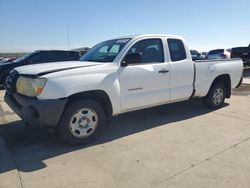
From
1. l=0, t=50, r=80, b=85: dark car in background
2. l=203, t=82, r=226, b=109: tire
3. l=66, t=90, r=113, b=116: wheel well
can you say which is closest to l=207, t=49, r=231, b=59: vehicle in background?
l=0, t=50, r=80, b=85: dark car in background

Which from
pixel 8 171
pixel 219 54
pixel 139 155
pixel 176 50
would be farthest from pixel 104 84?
pixel 219 54

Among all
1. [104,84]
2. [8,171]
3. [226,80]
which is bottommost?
[8,171]

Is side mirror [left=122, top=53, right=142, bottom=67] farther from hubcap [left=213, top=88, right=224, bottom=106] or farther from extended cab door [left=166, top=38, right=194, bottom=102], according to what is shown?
hubcap [left=213, top=88, right=224, bottom=106]

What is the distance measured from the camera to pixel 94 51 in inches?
238

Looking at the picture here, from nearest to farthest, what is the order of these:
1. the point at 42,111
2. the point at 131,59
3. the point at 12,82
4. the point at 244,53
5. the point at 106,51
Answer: the point at 42,111 < the point at 12,82 < the point at 131,59 < the point at 106,51 < the point at 244,53

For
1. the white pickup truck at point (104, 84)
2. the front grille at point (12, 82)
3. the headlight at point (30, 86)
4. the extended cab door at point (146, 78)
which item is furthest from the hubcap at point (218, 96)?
the front grille at point (12, 82)

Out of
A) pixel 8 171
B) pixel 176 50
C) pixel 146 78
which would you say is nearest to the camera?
pixel 8 171

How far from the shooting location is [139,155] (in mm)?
4309

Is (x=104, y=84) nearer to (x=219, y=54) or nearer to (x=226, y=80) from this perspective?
(x=226, y=80)

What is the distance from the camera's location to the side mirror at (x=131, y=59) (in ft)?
16.6

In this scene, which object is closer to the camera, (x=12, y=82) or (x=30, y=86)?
(x=30, y=86)

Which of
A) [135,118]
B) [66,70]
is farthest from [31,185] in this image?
[135,118]

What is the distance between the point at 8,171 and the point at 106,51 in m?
2.89

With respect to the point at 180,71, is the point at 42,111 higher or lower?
lower
